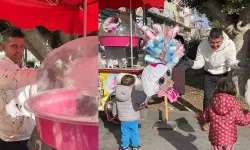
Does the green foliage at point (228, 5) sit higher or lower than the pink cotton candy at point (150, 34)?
higher

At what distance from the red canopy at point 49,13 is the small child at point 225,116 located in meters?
1.52

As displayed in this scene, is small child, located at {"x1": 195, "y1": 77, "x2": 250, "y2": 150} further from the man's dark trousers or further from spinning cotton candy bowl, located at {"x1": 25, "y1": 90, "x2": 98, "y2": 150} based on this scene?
spinning cotton candy bowl, located at {"x1": 25, "y1": 90, "x2": 98, "y2": 150}

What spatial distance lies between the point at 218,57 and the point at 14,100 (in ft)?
11.3

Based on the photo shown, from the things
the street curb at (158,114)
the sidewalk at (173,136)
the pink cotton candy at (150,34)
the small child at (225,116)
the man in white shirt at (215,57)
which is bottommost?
the sidewalk at (173,136)

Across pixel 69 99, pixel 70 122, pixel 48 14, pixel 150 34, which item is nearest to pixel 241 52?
pixel 150 34

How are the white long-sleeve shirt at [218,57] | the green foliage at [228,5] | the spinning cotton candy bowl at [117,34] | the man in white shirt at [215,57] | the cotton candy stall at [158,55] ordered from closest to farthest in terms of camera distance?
the cotton candy stall at [158,55], the man in white shirt at [215,57], the white long-sleeve shirt at [218,57], the spinning cotton candy bowl at [117,34], the green foliage at [228,5]

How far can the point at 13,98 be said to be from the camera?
2.58 metres

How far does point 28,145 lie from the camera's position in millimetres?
2756

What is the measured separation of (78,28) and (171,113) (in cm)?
A: 356

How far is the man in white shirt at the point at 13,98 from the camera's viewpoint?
232 centimetres

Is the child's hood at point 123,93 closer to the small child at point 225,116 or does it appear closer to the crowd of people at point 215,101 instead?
the crowd of people at point 215,101

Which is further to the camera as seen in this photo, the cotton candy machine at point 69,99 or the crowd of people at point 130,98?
the crowd of people at point 130,98

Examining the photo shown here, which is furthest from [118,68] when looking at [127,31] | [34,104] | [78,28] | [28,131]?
[34,104]

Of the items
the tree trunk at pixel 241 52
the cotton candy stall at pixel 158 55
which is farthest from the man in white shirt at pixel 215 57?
the tree trunk at pixel 241 52
